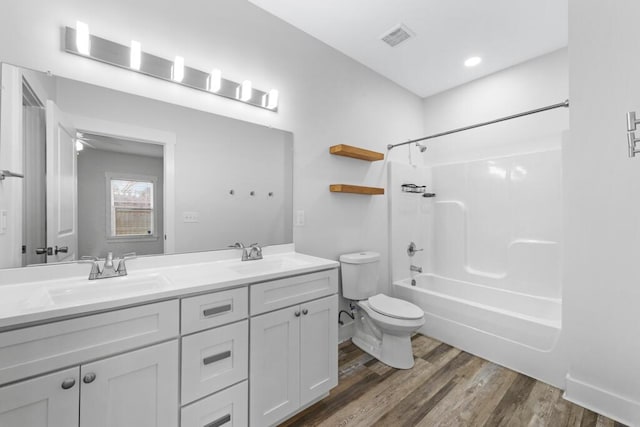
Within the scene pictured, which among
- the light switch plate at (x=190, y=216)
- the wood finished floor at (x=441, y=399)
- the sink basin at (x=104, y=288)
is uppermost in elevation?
the light switch plate at (x=190, y=216)

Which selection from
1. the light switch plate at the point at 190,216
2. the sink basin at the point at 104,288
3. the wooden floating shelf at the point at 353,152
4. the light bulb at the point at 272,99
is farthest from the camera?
the wooden floating shelf at the point at 353,152

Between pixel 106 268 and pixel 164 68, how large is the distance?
1157 millimetres

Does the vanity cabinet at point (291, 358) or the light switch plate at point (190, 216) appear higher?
the light switch plate at point (190, 216)

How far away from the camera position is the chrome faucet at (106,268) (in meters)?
1.29

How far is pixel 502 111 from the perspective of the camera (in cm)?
280

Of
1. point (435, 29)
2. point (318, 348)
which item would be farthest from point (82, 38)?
point (435, 29)

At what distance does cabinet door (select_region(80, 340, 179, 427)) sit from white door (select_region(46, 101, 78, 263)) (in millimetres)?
675

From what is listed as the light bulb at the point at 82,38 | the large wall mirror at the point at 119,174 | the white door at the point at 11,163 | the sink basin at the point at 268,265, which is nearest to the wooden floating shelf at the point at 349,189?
the large wall mirror at the point at 119,174

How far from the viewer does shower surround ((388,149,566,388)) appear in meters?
2.09

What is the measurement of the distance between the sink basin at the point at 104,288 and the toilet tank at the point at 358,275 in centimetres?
145

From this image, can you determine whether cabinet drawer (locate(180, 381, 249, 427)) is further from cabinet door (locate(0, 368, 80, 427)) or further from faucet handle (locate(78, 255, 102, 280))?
faucet handle (locate(78, 255, 102, 280))

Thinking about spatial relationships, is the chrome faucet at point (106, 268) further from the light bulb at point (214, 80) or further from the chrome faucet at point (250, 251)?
the light bulb at point (214, 80)

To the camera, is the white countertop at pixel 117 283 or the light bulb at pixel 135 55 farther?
the light bulb at pixel 135 55

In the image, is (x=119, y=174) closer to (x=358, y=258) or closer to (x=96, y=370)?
(x=96, y=370)
